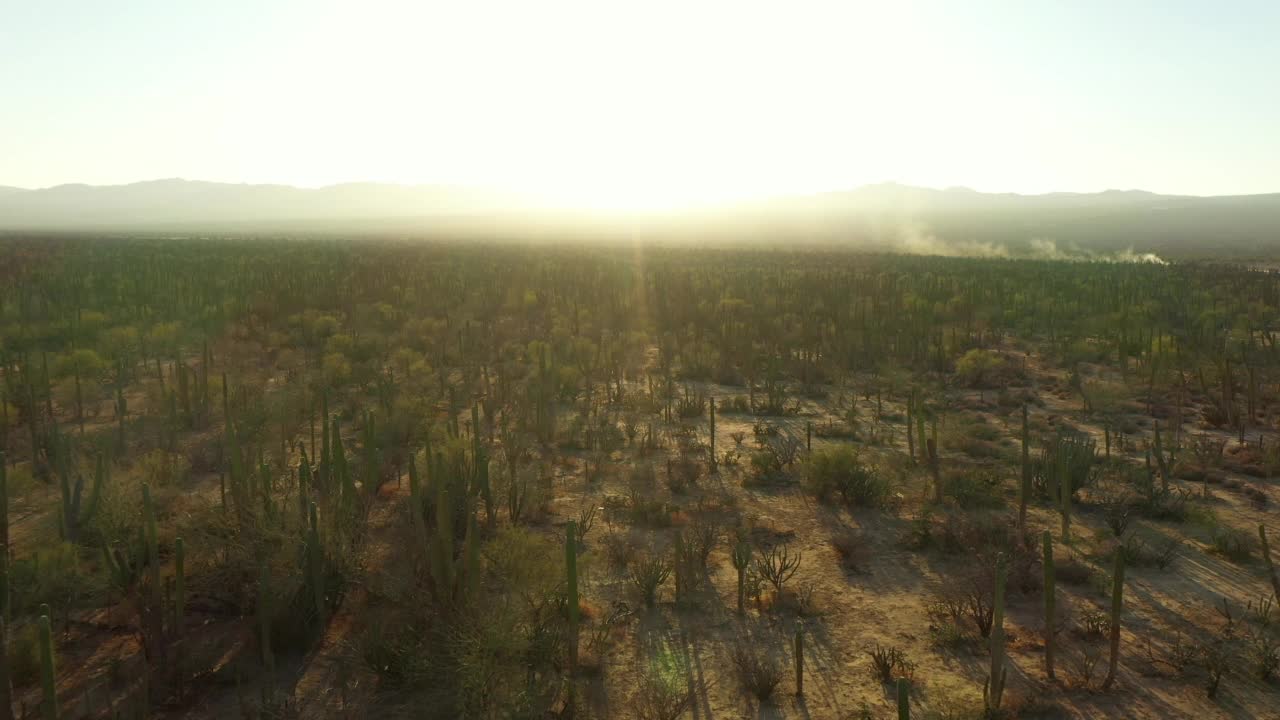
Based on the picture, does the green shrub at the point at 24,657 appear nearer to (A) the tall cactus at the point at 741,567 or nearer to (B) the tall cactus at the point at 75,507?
(B) the tall cactus at the point at 75,507

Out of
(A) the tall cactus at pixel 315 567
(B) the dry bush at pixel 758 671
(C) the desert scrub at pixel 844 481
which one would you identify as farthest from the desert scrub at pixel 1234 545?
(A) the tall cactus at pixel 315 567

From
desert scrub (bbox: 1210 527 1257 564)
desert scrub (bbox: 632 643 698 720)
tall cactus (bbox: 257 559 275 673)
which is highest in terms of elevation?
tall cactus (bbox: 257 559 275 673)

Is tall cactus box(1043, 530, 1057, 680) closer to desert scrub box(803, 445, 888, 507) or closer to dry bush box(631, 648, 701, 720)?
dry bush box(631, 648, 701, 720)

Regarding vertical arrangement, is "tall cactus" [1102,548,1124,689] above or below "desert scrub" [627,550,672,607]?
above

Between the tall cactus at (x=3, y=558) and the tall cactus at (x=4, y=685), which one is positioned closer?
the tall cactus at (x=4, y=685)

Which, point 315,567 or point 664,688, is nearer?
point 664,688

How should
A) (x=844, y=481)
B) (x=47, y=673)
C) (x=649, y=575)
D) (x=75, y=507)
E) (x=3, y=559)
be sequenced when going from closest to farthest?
1. (x=47, y=673)
2. (x=3, y=559)
3. (x=649, y=575)
4. (x=75, y=507)
5. (x=844, y=481)

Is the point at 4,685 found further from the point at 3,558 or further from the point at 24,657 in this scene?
the point at 3,558

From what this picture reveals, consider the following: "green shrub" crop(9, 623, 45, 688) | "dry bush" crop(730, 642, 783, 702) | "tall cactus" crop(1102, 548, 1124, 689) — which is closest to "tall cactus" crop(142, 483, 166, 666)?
"green shrub" crop(9, 623, 45, 688)

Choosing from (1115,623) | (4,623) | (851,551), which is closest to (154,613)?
(4,623)

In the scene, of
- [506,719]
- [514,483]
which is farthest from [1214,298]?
[506,719]
